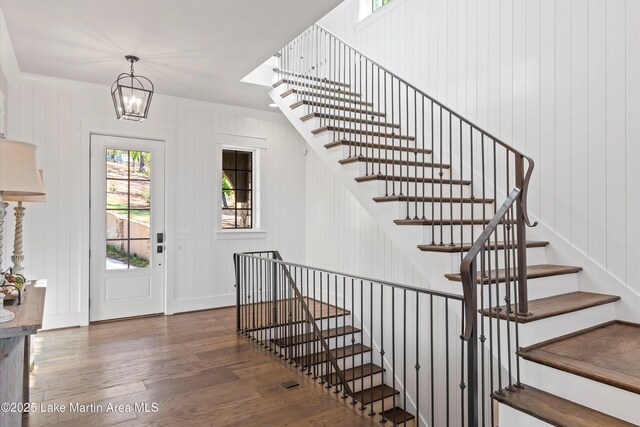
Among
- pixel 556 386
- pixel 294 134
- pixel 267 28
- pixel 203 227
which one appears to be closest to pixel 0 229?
pixel 267 28

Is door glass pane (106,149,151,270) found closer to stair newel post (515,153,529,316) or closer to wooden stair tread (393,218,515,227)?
wooden stair tread (393,218,515,227)

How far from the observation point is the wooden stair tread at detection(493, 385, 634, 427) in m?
1.85

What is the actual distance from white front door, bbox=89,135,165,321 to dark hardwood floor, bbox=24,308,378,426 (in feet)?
1.93

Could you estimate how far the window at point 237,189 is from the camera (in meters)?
5.75

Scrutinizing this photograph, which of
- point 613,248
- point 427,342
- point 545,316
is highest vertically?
point 613,248

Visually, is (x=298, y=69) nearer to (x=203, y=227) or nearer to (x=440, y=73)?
(x=440, y=73)

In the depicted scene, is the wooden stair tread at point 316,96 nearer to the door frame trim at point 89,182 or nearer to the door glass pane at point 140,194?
the door frame trim at point 89,182

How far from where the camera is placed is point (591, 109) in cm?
308

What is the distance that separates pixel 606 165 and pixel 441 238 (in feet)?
4.59

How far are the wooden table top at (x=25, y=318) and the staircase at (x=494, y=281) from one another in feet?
6.44

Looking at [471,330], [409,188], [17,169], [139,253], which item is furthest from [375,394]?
[17,169]

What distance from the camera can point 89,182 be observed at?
469 centimetres

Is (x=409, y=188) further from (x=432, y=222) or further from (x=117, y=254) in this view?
(x=117, y=254)

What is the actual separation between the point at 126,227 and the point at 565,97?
488 cm
